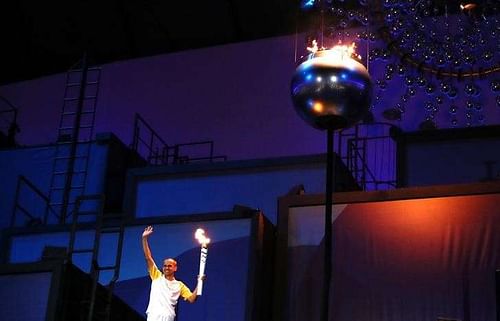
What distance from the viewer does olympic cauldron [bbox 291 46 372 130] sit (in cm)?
426

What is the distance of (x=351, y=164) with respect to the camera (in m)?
15.4

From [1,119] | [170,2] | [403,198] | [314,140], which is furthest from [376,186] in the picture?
[1,119]

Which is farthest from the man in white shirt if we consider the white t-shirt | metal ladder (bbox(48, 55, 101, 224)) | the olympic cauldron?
metal ladder (bbox(48, 55, 101, 224))

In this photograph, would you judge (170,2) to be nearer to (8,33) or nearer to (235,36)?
(235,36)

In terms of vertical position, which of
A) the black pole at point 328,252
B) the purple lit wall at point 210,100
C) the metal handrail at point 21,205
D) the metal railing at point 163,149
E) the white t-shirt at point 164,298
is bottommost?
the black pole at point 328,252

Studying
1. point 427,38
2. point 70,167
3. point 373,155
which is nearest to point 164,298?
point 427,38

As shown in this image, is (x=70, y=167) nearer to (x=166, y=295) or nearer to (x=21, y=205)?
(x=21, y=205)

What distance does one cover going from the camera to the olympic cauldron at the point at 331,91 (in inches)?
168

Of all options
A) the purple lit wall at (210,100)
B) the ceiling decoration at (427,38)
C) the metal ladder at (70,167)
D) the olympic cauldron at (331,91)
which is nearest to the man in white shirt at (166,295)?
the ceiling decoration at (427,38)

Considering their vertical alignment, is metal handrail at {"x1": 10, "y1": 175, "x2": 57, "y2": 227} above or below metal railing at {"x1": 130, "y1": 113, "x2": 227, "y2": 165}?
below

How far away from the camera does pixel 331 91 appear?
425 centimetres

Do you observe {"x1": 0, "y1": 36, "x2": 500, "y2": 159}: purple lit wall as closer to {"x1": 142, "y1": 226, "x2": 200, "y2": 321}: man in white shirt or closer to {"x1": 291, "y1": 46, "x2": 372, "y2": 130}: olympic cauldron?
{"x1": 142, "y1": 226, "x2": 200, "y2": 321}: man in white shirt

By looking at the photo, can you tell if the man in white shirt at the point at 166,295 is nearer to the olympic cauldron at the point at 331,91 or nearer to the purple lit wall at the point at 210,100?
the olympic cauldron at the point at 331,91

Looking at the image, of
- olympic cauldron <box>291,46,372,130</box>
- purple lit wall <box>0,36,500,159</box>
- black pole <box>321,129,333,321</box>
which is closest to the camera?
black pole <box>321,129,333,321</box>
